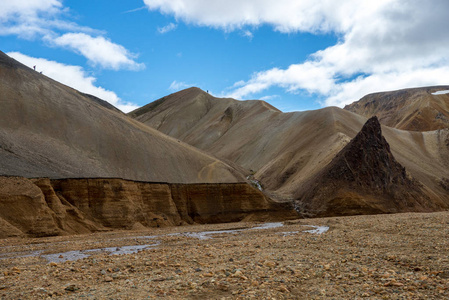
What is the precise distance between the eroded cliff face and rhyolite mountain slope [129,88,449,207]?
820 centimetres

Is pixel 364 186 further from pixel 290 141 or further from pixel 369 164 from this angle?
pixel 290 141

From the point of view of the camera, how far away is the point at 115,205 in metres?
32.2

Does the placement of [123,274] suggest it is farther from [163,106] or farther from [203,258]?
[163,106]

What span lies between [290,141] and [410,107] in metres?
65.4

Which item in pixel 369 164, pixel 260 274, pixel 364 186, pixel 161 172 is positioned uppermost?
pixel 161 172

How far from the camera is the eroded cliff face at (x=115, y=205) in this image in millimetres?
25594

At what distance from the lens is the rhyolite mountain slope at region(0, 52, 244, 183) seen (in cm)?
3494

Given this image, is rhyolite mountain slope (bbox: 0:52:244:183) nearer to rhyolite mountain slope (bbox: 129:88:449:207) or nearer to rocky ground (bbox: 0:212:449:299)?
rhyolite mountain slope (bbox: 129:88:449:207)

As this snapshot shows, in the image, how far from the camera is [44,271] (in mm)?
12297

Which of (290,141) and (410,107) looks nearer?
(290,141)

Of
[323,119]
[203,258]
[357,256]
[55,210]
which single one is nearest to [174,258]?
[203,258]

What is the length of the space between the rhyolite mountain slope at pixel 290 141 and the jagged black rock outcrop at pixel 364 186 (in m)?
4.45

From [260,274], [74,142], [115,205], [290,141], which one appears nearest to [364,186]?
[115,205]

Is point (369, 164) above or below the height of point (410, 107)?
below
